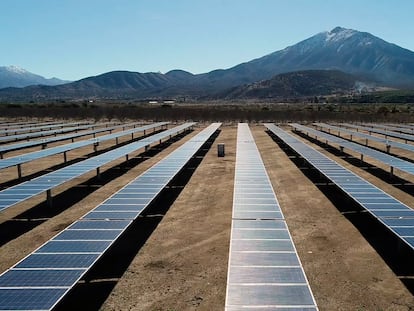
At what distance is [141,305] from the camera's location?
932 centimetres

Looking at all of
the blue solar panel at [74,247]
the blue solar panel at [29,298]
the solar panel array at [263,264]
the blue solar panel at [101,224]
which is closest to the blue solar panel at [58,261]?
the blue solar panel at [74,247]

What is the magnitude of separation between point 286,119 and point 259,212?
59652 mm

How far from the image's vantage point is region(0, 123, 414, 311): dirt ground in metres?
9.62

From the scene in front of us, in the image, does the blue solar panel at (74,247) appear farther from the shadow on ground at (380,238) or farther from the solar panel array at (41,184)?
the shadow on ground at (380,238)

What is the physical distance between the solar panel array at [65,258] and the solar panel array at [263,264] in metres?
3.01

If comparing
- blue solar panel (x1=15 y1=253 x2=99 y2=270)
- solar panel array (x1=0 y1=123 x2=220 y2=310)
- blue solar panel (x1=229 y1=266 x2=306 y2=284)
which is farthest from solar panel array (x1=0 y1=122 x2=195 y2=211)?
blue solar panel (x1=229 y1=266 x2=306 y2=284)

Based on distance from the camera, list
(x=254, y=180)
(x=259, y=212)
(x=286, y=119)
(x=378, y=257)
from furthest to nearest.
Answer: (x=286, y=119) < (x=254, y=180) < (x=259, y=212) < (x=378, y=257)

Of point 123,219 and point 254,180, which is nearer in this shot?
point 123,219

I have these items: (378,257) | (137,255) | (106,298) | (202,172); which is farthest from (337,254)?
(202,172)

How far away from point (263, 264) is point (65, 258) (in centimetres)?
426

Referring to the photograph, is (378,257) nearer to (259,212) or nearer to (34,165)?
(259,212)

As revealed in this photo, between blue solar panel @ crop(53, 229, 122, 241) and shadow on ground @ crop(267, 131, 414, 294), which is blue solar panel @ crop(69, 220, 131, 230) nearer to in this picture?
blue solar panel @ crop(53, 229, 122, 241)

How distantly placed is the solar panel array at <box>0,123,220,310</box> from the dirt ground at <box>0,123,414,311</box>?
2.84 feet

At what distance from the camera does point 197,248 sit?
1260 centimetres
